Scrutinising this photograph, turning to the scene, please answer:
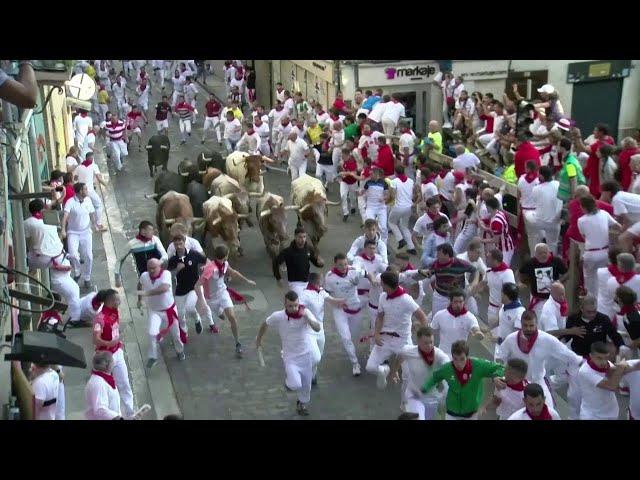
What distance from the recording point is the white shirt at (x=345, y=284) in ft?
38.5

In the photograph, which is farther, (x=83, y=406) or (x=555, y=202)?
(x=555, y=202)

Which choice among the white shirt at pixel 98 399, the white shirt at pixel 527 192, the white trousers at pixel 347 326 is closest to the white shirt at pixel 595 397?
the white trousers at pixel 347 326

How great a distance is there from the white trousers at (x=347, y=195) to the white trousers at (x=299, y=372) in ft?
27.0

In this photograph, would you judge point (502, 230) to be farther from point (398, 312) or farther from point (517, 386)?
point (517, 386)

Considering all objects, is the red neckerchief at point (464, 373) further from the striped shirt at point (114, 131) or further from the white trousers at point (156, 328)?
the striped shirt at point (114, 131)

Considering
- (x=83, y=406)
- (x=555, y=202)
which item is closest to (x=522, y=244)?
(x=555, y=202)

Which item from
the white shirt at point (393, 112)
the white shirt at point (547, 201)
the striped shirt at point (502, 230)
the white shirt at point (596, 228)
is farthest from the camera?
the white shirt at point (393, 112)

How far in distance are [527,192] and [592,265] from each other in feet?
6.28

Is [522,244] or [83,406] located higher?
[522,244]

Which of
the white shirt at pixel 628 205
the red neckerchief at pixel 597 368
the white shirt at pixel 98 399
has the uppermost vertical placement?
the white shirt at pixel 628 205

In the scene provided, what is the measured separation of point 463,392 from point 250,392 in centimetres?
375

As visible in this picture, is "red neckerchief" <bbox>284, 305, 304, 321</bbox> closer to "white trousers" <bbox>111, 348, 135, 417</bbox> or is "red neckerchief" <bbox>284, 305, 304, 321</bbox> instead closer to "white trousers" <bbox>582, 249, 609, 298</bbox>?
"white trousers" <bbox>111, 348, 135, 417</bbox>

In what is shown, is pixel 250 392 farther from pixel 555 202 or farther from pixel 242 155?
pixel 242 155
